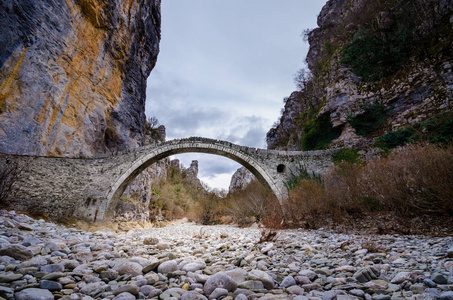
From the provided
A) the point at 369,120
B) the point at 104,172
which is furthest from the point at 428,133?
the point at 104,172

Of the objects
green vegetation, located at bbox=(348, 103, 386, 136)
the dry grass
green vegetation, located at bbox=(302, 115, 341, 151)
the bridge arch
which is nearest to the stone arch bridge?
the bridge arch

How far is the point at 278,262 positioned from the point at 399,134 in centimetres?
1208

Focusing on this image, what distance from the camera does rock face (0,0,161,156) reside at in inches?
355

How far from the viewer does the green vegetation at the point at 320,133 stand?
54.4ft

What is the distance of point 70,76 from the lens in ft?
37.8

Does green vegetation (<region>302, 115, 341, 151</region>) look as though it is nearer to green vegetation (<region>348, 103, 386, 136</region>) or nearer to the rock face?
green vegetation (<region>348, 103, 386, 136</region>)

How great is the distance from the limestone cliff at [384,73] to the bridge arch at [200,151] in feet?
20.0

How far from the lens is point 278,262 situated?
9.04 feet

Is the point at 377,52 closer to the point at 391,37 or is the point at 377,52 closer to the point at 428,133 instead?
the point at 391,37

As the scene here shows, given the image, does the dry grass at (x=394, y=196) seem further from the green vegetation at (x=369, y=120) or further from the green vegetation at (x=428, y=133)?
the green vegetation at (x=369, y=120)

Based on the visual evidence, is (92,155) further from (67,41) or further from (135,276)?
(135,276)

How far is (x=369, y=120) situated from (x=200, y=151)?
1206 cm

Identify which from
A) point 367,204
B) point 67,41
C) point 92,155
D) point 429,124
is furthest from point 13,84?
point 429,124

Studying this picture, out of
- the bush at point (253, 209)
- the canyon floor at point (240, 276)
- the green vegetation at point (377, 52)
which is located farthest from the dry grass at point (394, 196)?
the green vegetation at point (377, 52)
